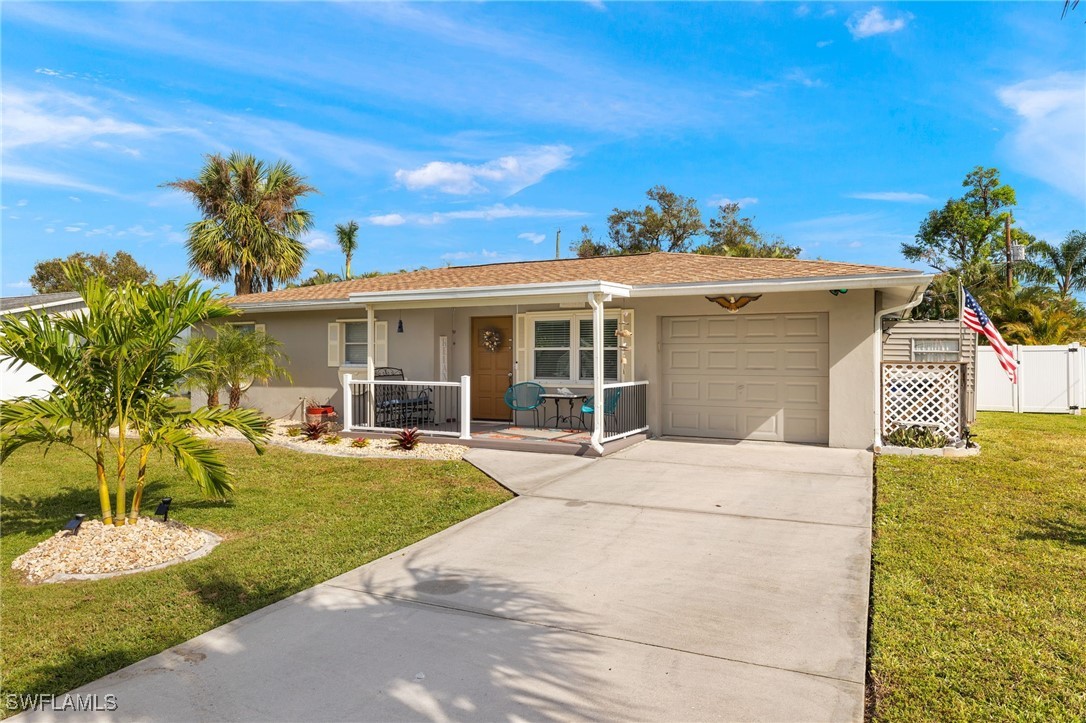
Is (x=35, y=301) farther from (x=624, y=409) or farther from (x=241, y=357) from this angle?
(x=624, y=409)

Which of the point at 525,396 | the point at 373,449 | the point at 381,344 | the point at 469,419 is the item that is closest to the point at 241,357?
the point at 381,344

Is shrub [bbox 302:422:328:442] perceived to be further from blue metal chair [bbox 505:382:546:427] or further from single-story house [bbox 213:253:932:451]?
blue metal chair [bbox 505:382:546:427]

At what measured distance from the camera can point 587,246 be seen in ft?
123

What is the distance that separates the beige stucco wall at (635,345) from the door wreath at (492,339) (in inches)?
14.3

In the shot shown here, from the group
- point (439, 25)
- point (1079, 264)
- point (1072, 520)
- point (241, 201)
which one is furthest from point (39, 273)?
point (1079, 264)

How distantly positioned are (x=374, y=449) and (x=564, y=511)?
5.00m

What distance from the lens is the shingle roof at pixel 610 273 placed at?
10.2 metres

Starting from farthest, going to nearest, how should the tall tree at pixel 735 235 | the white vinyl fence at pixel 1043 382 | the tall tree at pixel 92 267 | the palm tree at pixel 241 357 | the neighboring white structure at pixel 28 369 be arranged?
the tall tree at pixel 92 267 → the tall tree at pixel 735 235 → the neighboring white structure at pixel 28 369 → the white vinyl fence at pixel 1043 382 → the palm tree at pixel 241 357

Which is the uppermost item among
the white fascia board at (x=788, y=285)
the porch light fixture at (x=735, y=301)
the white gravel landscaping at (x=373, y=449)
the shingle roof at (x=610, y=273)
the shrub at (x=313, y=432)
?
the shingle roof at (x=610, y=273)

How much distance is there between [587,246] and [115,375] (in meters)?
33.3

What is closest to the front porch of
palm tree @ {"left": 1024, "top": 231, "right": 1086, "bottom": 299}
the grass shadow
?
the grass shadow

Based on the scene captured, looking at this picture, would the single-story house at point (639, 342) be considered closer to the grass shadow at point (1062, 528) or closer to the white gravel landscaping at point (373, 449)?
the white gravel landscaping at point (373, 449)

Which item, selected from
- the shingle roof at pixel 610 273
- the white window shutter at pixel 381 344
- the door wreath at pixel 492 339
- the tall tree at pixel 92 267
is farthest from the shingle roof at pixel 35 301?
the tall tree at pixel 92 267

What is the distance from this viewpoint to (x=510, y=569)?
4.91 m
